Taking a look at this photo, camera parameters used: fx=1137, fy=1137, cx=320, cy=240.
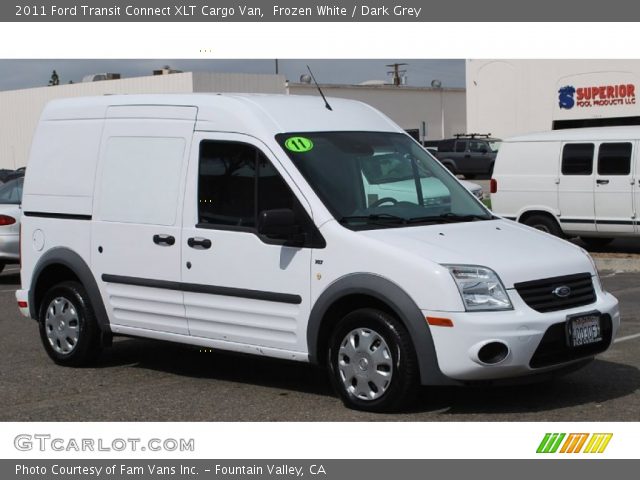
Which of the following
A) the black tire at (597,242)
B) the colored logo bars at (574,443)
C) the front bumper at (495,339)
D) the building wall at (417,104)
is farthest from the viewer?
the building wall at (417,104)

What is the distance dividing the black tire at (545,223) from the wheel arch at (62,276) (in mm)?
10091

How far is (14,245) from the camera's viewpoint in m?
15.7

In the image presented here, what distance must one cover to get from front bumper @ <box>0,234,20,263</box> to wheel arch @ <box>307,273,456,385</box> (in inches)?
362

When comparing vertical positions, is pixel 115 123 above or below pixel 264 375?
above

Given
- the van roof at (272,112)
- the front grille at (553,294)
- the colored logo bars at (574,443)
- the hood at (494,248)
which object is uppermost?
the van roof at (272,112)

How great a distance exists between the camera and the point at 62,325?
927cm

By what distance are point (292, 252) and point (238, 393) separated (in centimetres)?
116

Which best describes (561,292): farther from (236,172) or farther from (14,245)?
(14,245)

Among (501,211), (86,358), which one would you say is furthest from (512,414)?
(501,211)

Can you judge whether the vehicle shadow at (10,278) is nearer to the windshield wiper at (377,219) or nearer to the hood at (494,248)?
the windshield wiper at (377,219)

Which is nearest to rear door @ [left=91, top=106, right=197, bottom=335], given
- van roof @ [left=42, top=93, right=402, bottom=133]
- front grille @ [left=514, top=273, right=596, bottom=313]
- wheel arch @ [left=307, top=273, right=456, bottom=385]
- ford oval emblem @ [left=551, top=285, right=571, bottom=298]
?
van roof @ [left=42, top=93, right=402, bottom=133]

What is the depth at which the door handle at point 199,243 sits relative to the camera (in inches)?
316

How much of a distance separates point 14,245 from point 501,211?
7616 millimetres

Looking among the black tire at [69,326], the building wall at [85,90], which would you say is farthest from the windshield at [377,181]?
the building wall at [85,90]
